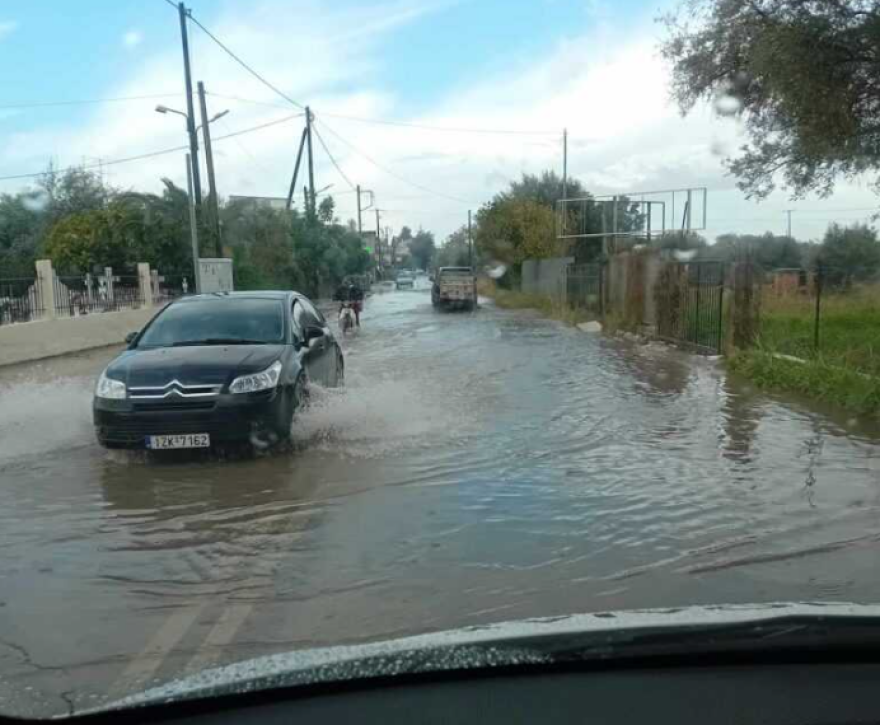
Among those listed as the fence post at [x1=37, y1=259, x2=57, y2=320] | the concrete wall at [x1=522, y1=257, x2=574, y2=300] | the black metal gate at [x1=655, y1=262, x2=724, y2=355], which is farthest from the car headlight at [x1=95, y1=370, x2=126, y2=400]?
the concrete wall at [x1=522, y1=257, x2=574, y2=300]

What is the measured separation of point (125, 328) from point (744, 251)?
15619 millimetres

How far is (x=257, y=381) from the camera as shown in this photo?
7840mm

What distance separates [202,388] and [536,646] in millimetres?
5941

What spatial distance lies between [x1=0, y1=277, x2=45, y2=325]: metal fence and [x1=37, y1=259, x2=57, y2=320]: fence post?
0.25 ft

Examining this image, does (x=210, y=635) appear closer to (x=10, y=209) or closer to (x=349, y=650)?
(x=349, y=650)

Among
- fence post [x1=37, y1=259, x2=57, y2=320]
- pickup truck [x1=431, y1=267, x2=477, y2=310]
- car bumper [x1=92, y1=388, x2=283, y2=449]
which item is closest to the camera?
car bumper [x1=92, y1=388, x2=283, y2=449]

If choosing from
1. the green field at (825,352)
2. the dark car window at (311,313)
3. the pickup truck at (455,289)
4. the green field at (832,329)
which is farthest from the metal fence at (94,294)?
the pickup truck at (455,289)

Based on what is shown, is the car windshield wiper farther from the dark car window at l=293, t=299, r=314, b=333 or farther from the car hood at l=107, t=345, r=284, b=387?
the dark car window at l=293, t=299, r=314, b=333

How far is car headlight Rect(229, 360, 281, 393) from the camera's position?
25.3 ft

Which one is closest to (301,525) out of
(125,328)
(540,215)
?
(125,328)

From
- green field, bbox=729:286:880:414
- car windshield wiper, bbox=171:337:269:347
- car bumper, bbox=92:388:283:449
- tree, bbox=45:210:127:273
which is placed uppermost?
tree, bbox=45:210:127:273

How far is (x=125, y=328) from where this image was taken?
76.5 feet

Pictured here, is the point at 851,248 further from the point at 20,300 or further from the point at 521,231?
the point at 20,300

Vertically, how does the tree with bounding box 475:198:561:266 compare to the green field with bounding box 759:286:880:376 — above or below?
above
